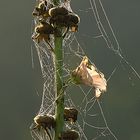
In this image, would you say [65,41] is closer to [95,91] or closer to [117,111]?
[95,91]

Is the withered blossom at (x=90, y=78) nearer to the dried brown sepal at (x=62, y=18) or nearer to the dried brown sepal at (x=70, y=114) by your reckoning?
the dried brown sepal at (x=70, y=114)

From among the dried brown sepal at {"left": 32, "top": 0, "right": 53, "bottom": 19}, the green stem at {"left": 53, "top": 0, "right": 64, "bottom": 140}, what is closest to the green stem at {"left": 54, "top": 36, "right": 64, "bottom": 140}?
the green stem at {"left": 53, "top": 0, "right": 64, "bottom": 140}

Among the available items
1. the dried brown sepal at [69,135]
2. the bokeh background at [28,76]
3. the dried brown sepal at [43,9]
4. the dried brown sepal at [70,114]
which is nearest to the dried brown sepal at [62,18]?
the dried brown sepal at [43,9]

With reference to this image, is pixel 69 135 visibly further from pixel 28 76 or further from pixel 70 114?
pixel 28 76

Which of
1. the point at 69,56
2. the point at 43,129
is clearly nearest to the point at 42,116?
the point at 43,129

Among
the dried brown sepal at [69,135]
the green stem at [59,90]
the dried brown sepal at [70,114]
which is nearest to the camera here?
the dried brown sepal at [69,135]

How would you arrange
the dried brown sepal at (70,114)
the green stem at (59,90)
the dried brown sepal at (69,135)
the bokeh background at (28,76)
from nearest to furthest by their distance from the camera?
1. the dried brown sepal at (69,135)
2. the green stem at (59,90)
3. the dried brown sepal at (70,114)
4. the bokeh background at (28,76)

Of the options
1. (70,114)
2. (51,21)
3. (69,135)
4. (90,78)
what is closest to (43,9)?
(51,21)
